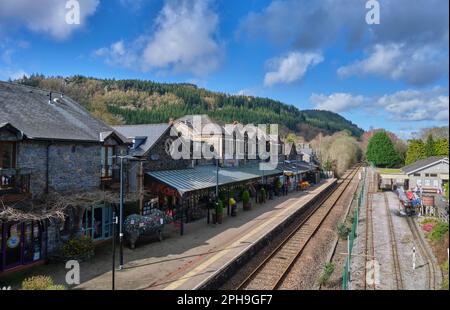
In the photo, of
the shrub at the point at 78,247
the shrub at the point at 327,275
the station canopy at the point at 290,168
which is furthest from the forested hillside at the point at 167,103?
the shrub at the point at 327,275

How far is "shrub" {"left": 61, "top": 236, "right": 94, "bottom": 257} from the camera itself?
14.2m

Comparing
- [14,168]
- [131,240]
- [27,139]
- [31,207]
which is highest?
[27,139]

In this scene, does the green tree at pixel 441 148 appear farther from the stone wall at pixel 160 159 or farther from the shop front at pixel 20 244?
the shop front at pixel 20 244

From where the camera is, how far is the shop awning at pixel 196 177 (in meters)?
21.3

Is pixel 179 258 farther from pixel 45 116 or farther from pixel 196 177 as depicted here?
pixel 196 177

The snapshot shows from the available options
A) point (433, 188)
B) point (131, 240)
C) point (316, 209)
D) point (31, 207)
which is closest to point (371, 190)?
point (433, 188)

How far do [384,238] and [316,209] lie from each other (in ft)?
35.3

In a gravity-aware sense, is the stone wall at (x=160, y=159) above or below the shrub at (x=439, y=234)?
above

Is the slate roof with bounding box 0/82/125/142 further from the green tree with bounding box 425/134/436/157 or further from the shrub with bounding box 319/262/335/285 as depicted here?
the green tree with bounding box 425/134/436/157

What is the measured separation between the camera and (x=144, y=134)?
24.0 meters

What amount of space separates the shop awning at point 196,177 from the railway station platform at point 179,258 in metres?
2.59

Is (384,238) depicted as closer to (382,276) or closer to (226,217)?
(382,276)

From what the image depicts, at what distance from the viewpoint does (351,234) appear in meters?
21.2

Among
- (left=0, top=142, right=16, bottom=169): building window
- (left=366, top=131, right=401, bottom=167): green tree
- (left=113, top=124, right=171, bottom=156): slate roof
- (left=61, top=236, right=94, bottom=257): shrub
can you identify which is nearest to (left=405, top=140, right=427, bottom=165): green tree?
(left=366, top=131, right=401, bottom=167): green tree
